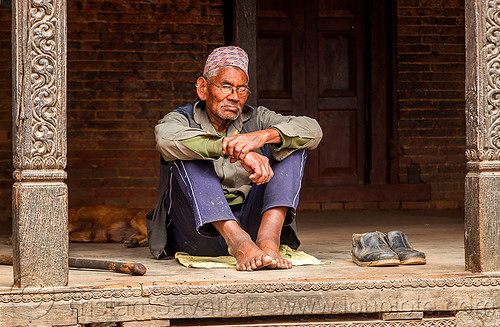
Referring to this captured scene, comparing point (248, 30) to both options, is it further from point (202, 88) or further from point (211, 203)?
point (211, 203)

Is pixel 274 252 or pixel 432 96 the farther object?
pixel 432 96

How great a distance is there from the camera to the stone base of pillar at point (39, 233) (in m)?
3.70

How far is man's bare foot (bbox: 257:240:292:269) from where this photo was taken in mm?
4180

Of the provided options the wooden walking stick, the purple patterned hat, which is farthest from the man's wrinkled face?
the wooden walking stick

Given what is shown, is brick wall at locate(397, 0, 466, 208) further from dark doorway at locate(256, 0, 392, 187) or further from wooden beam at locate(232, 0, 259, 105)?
wooden beam at locate(232, 0, 259, 105)

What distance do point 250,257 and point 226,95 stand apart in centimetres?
102

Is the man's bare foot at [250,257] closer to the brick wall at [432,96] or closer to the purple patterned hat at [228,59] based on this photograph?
the purple patterned hat at [228,59]

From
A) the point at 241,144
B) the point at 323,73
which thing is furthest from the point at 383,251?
the point at 323,73

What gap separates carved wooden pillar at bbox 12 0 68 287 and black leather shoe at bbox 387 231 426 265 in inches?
73.7

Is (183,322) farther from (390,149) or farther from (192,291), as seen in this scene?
(390,149)

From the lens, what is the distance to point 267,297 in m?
3.83

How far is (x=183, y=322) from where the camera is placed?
390 centimetres

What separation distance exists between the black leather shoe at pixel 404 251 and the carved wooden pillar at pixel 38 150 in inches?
73.7

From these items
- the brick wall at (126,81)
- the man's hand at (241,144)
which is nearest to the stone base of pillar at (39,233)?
the man's hand at (241,144)
